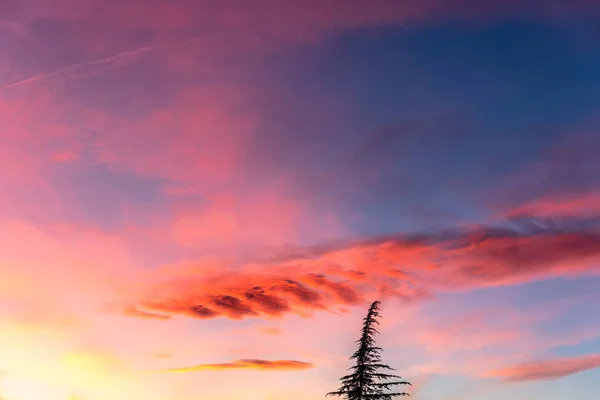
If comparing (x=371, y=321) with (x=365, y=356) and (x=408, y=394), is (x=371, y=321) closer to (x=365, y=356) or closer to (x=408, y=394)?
(x=365, y=356)

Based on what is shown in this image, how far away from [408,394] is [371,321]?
15.0 feet

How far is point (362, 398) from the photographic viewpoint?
2642 cm

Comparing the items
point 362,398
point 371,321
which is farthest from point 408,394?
point 371,321

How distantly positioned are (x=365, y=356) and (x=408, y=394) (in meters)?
3.21

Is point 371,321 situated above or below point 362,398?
above

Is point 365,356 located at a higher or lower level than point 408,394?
higher

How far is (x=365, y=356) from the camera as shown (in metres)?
26.4

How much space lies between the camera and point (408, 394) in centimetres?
2609

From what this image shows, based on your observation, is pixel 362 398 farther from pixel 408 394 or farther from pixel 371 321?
pixel 371 321

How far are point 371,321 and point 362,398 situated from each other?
4454 millimetres

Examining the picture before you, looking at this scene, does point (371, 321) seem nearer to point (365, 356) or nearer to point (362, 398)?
point (365, 356)

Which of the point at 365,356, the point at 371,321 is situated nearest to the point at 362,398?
the point at 365,356

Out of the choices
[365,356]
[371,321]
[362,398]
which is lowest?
[362,398]

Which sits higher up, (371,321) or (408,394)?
(371,321)
